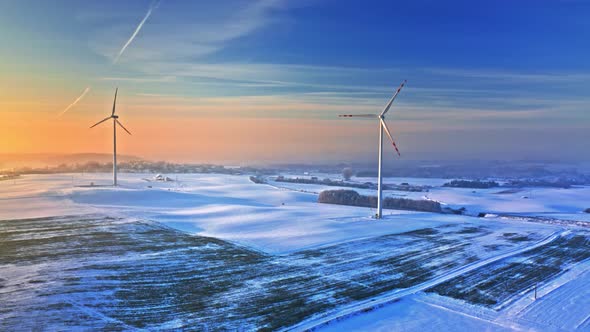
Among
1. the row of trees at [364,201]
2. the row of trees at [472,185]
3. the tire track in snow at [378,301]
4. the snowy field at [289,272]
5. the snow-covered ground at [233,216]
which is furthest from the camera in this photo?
the row of trees at [472,185]

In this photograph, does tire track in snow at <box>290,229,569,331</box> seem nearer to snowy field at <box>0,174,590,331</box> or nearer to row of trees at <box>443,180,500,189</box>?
snowy field at <box>0,174,590,331</box>

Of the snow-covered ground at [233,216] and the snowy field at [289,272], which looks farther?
the snow-covered ground at [233,216]

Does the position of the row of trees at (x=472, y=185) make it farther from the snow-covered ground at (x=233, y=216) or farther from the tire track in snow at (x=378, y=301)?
the tire track in snow at (x=378, y=301)

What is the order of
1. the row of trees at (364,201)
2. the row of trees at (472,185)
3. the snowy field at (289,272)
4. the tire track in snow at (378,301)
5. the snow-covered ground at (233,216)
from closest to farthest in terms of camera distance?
the tire track in snow at (378,301) → the snowy field at (289,272) → the snow-covered ground at (233,216) → the row of trees at (364,201) → the row of trees at (472,185)

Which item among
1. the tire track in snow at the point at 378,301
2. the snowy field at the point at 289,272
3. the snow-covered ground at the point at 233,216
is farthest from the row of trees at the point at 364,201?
the tire track in snow at the point at 378,301

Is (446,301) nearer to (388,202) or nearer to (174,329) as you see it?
Result: (174,329)

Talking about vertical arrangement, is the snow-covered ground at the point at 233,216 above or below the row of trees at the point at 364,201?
above

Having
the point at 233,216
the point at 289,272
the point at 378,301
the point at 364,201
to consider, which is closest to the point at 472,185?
the point at 364,201

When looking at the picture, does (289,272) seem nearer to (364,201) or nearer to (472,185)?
(364,201)
